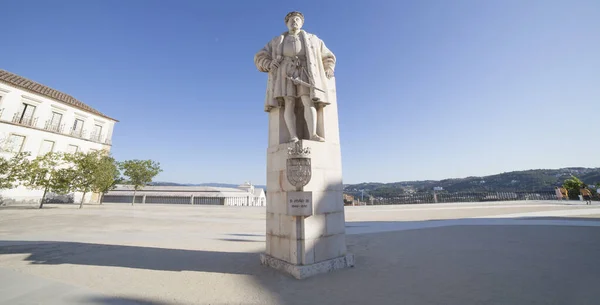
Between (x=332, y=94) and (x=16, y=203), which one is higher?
(x=332, y=94)

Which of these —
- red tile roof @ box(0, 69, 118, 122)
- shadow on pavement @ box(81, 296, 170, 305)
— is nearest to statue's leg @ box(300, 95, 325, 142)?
shadow on pavement @ box(81, 296, 170, 305)

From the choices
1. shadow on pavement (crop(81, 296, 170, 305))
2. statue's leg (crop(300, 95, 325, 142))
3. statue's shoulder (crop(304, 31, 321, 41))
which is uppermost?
statue's shoulder (crop(304, 31, 321, 41))

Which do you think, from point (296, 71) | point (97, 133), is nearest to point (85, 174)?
point (97, 133)

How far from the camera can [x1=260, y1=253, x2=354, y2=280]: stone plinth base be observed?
3984 millimetres

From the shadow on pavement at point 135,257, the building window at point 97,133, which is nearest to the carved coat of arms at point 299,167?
the shadow on pavement at point 135,257

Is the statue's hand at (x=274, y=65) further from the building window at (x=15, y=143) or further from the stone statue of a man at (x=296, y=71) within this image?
the building window at (x=15, y=143)

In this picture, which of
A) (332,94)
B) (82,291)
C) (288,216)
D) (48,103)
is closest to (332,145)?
(332,94)

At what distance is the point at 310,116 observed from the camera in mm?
5074

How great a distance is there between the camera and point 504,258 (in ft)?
15.4

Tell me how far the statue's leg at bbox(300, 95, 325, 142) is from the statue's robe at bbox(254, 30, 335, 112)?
0.14 meters

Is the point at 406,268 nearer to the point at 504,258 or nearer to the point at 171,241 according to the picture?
the point at 504,258

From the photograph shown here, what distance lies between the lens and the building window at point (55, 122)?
27650 millimetres

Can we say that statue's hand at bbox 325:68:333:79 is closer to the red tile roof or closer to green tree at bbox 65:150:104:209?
green tree at bbox 65:150:104:209

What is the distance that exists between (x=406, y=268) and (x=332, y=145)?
9.06 feet
